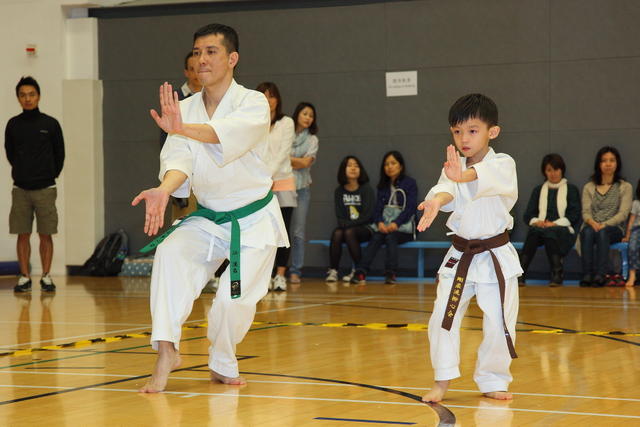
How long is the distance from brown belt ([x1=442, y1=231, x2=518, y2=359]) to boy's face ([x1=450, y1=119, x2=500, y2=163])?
0.32 m

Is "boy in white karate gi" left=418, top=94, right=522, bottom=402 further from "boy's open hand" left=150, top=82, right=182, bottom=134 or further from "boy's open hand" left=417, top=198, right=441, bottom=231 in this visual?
"boy's open hand" left=150, top=82, right=182, bottom=134

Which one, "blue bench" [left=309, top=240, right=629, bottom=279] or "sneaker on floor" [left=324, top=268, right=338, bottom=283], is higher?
"blue bench" [left=309, top=240, right=629, bottom=279]

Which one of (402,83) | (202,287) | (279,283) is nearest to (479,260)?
(202,287)

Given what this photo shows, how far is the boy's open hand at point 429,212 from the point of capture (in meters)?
3.25

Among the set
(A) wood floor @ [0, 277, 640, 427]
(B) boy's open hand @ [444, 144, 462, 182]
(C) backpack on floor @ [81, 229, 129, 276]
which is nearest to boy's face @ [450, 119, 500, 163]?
(B) boy's open hand @ [444, 144, 462, 182]

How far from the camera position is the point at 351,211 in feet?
32.5

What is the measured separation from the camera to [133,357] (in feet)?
15.2

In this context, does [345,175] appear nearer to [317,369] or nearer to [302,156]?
[302,156]

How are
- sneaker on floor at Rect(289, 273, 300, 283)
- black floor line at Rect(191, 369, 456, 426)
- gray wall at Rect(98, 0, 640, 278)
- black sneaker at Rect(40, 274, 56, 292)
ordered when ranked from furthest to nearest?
1. gray wall at Rect(98, 0, 640, 278)
2. sneaker on floor at Rect(289, 273, 300, 283)
3. black sneaker at Rect(40, 274, 56, 292)
4. black floor line at Rect(191, 369, 456, 426)

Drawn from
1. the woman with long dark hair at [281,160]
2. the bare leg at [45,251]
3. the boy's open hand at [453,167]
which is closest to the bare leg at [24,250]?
the bare leg at [45,251]

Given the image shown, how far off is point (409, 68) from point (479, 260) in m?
6.97

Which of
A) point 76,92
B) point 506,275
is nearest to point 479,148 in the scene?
point 506,275

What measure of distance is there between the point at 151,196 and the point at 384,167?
21.9 ft

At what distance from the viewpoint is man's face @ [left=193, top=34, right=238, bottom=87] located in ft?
12.8
